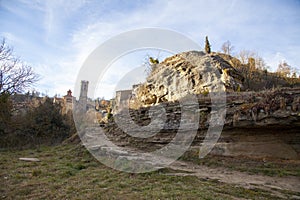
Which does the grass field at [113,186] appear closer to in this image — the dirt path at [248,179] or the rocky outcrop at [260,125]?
the dirt path at [248,179]

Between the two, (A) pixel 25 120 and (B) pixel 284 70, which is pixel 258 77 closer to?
(B) pixel 284 70

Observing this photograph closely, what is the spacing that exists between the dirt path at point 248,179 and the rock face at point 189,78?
5400mm

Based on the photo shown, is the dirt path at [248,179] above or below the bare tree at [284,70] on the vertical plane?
below

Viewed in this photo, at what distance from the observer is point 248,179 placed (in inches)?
230

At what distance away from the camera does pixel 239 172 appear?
666cm

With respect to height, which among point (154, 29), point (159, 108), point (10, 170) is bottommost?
point (10, 170)

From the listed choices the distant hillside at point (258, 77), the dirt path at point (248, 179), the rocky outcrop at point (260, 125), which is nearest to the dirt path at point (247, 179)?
the dirt path at point (248, 179)

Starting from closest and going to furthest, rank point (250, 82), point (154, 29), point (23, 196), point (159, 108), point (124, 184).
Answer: point (23, 196), point (124, 184), point (154, 29), point (159, 108), point (250, 82)

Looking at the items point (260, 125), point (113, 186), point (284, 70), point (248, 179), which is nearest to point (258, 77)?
point (284, 70)

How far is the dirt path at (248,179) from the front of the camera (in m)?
5.06

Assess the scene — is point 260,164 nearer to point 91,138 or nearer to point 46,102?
point 91,138

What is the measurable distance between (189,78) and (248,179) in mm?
8512

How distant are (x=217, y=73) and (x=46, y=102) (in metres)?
14.2

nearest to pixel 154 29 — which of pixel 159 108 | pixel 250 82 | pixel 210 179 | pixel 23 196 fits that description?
pixel 159 108
